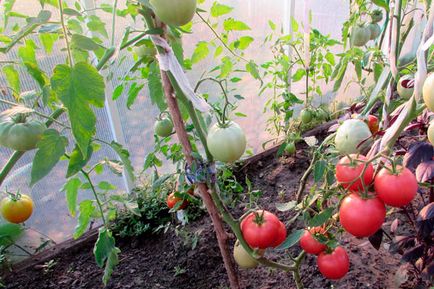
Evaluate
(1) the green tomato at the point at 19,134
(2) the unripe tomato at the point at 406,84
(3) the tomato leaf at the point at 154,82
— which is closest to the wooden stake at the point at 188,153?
(3) the tomato leaf at the point at 154,82

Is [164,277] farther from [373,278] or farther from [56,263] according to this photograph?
[373,278]

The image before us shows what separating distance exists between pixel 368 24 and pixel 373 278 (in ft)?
3.35

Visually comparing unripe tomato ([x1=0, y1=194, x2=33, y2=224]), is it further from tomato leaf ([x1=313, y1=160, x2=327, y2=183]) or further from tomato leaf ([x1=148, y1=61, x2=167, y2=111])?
tomato leaf ([x1=313, y1=160, x2=327, y2=183])

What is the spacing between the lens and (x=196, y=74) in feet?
6.19

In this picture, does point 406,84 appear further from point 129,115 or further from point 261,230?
point 129,115

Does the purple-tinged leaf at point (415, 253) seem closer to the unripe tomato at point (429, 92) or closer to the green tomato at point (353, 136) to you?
the green tomato at point (353, 136)

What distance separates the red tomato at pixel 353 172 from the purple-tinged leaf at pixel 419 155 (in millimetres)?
181

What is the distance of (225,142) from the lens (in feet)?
2.10

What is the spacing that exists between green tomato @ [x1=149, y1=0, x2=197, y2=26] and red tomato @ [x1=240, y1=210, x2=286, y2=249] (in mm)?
473

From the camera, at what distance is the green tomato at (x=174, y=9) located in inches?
17.5

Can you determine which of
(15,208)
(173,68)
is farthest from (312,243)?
(15,208)

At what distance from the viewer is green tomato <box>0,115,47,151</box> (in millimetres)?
571

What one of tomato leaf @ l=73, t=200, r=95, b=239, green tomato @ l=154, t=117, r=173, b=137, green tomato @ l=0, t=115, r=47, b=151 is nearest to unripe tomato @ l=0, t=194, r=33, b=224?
tomato leaf @ l=73, t=200, r=95, b=239

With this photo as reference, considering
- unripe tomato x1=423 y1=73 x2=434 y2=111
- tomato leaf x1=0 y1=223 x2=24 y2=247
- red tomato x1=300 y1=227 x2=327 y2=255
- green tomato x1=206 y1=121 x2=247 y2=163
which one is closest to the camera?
unripe tomato x1=423 y1=73 x2=434 y2=111
